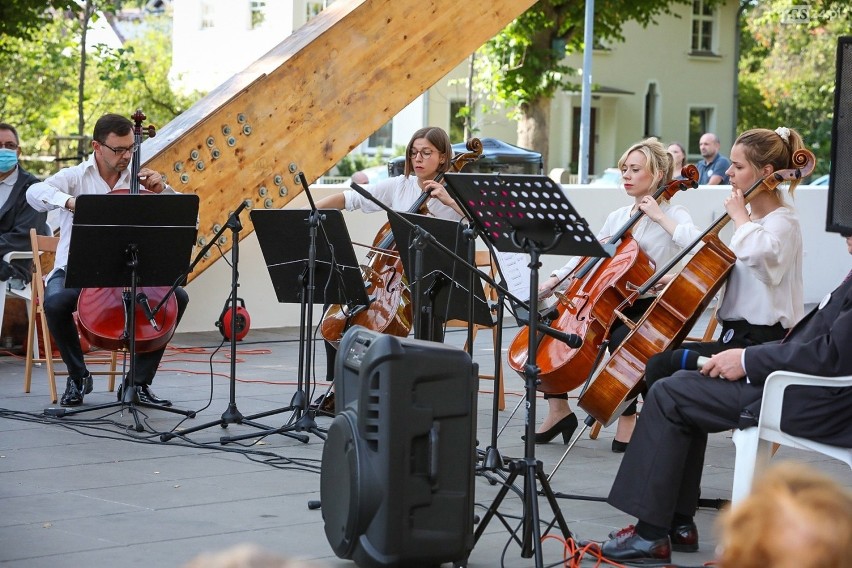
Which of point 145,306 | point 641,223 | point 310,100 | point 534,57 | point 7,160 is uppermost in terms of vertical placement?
point 534,57

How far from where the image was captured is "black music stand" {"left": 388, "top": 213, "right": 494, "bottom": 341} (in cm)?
544

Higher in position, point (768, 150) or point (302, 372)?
point (768, 150)

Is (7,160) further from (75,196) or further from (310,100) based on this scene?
(310,100)

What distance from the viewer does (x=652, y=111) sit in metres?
40.4

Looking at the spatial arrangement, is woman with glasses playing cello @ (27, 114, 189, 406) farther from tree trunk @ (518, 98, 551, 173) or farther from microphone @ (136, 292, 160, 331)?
tree trunk @ (518, 98, 551, 173)

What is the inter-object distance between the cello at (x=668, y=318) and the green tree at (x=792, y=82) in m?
35.9

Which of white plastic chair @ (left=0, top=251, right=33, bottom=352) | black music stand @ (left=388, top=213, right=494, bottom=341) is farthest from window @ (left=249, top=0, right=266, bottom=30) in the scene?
black music stand @ (left=388, top=213, right=494, bottom=341)

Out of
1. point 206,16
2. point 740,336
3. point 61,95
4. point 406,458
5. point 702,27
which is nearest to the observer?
point 406,458

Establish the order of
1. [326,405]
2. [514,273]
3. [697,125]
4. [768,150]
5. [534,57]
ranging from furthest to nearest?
[697,125], [534,57], [326,405], [514,273], [768,150]

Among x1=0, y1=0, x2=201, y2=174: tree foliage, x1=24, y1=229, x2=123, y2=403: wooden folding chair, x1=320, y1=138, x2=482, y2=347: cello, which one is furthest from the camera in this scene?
x1=0, y1=0, x2=201, y2=174: tree foliage

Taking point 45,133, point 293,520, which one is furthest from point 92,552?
point 45,133

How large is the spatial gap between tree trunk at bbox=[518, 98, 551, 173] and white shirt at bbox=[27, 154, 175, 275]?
17.6 meters

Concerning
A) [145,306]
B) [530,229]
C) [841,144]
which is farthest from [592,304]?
[145,306]

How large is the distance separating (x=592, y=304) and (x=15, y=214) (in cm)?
433
